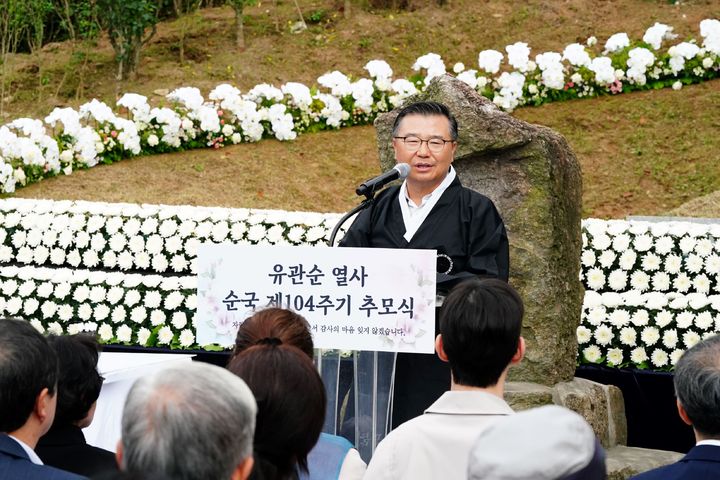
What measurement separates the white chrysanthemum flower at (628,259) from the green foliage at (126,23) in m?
6.43

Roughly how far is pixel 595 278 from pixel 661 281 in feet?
1.28

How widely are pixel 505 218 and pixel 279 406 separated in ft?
10.9

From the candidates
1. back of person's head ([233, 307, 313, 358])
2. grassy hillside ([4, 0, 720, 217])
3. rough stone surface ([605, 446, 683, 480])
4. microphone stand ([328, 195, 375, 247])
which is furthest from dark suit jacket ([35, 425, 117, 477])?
grassy hillside ([4, 0, 720, 217])

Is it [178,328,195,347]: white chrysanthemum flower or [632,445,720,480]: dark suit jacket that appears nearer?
[632,445,720,480]: dark suit jacket

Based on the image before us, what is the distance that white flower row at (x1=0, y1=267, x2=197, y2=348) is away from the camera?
6367 millimetres

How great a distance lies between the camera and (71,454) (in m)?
2.75

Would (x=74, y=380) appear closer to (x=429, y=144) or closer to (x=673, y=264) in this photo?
(x=429, y=144)

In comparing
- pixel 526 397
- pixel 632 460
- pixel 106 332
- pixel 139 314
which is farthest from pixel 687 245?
pixel 106 332

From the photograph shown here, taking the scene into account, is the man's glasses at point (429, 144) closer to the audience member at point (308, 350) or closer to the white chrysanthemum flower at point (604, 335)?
the audience member at point (308, 350)

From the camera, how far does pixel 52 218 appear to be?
7051mm

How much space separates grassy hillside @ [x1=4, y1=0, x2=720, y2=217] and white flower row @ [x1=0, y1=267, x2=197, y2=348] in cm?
229

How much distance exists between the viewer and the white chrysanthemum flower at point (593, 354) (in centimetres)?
588

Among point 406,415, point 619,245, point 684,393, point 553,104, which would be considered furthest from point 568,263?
point 553,104

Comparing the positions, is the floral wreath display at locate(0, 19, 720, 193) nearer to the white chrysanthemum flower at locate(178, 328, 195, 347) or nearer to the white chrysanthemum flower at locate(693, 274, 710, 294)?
the white chrysanthemum flower at locate(178, 328, 195, 347)
